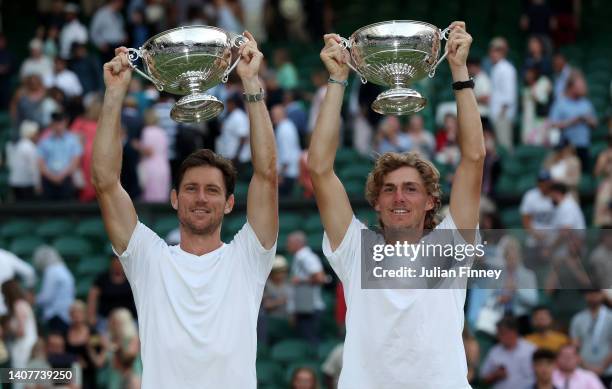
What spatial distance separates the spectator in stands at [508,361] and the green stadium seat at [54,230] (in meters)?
5.00

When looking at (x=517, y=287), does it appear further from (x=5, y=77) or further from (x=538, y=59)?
(x=5, y=77)

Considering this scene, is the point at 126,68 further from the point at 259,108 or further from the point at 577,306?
the point at 577,306

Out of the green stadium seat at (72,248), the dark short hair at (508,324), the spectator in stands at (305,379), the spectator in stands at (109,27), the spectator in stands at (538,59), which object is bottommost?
the spectator in stands at (305,379)

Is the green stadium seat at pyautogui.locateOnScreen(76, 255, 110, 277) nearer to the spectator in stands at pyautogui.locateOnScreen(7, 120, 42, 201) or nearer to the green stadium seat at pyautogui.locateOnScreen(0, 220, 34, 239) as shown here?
the green stadium seat at pyautogui.locateOnScreen(0, 220, 34, 239)

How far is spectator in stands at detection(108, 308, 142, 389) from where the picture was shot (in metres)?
11.5

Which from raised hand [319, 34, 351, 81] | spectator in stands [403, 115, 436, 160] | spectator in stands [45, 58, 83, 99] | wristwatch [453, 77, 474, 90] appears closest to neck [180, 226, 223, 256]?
raised hand [319, 34, 351, 81]

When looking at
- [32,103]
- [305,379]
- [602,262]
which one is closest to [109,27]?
[32,103]

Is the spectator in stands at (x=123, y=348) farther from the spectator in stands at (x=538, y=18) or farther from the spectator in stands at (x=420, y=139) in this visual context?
the spectator in stands at (x=538, y=18)

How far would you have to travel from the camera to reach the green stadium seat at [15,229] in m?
15.3

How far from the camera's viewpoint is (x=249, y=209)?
22.1ft

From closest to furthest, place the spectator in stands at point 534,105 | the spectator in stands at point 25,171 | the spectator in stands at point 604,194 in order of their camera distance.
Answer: the spectator in stands at point 604,194 < the spectator in stands at point 25,171 < the spectator in stands at point 534,105

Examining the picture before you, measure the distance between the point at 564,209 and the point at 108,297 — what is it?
388cm

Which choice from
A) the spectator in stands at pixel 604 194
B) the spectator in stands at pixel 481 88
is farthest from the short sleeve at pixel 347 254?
the spectator in stands at pixel 481 88

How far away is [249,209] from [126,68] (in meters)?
0.76
